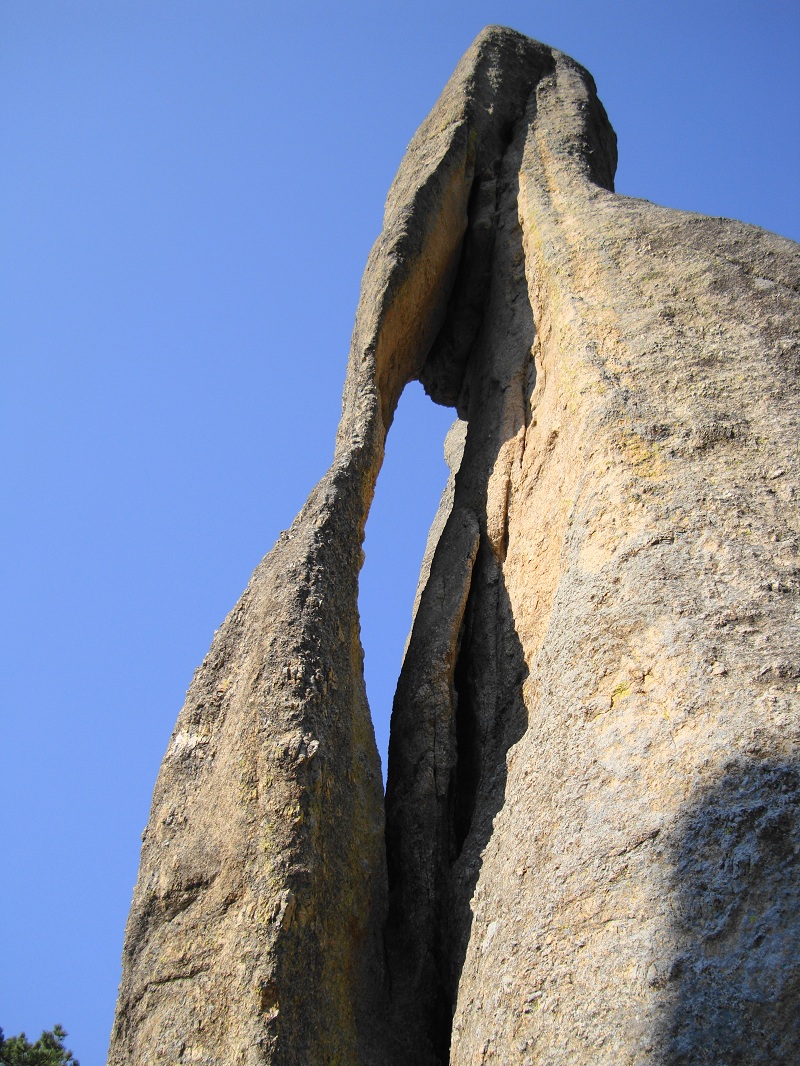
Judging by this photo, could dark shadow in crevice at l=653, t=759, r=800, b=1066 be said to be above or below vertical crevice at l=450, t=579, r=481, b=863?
below

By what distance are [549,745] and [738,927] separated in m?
1.20

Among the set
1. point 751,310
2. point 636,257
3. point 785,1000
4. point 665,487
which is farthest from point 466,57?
point 785,1000

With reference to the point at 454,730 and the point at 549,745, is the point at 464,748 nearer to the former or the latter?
the point at 454,730

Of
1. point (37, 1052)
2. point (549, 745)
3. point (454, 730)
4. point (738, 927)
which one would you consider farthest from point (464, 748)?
point (37, 1052)

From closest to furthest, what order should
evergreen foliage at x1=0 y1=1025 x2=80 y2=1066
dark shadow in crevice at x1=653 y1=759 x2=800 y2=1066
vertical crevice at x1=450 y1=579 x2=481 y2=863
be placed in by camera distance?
dark shadow in crevice at x1=653 y1=759 x2=800 y2=1066 < vertical crevice at x1=450 y1=579 x2=481 y2=863 < evergreen foliage at x1=0 y1=1025 x2=80 y2=1066

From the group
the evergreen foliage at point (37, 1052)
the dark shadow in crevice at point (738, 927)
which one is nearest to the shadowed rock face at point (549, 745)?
the dark shadow in crevice at point (738, 927)

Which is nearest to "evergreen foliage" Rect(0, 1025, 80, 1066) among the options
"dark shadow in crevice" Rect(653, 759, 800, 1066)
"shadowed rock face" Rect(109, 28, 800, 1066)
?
"shadowed rock face" Rect(109, 28, 800, 1066)

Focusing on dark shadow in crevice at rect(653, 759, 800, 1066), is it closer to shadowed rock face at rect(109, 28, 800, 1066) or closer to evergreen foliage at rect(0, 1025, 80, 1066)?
shadowed rock face at rect(109, 28, 800, 1066)

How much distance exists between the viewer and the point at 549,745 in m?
4.03

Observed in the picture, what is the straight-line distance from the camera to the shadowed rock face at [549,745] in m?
3.11

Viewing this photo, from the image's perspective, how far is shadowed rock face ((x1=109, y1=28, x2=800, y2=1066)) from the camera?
3.11 m

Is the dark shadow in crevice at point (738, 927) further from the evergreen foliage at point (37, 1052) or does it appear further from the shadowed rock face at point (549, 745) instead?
the evergreen foliage at point (37, 1052)

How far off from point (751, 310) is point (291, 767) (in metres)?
3.10

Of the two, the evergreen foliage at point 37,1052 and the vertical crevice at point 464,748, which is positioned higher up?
the vertical crevice at point 464,748
